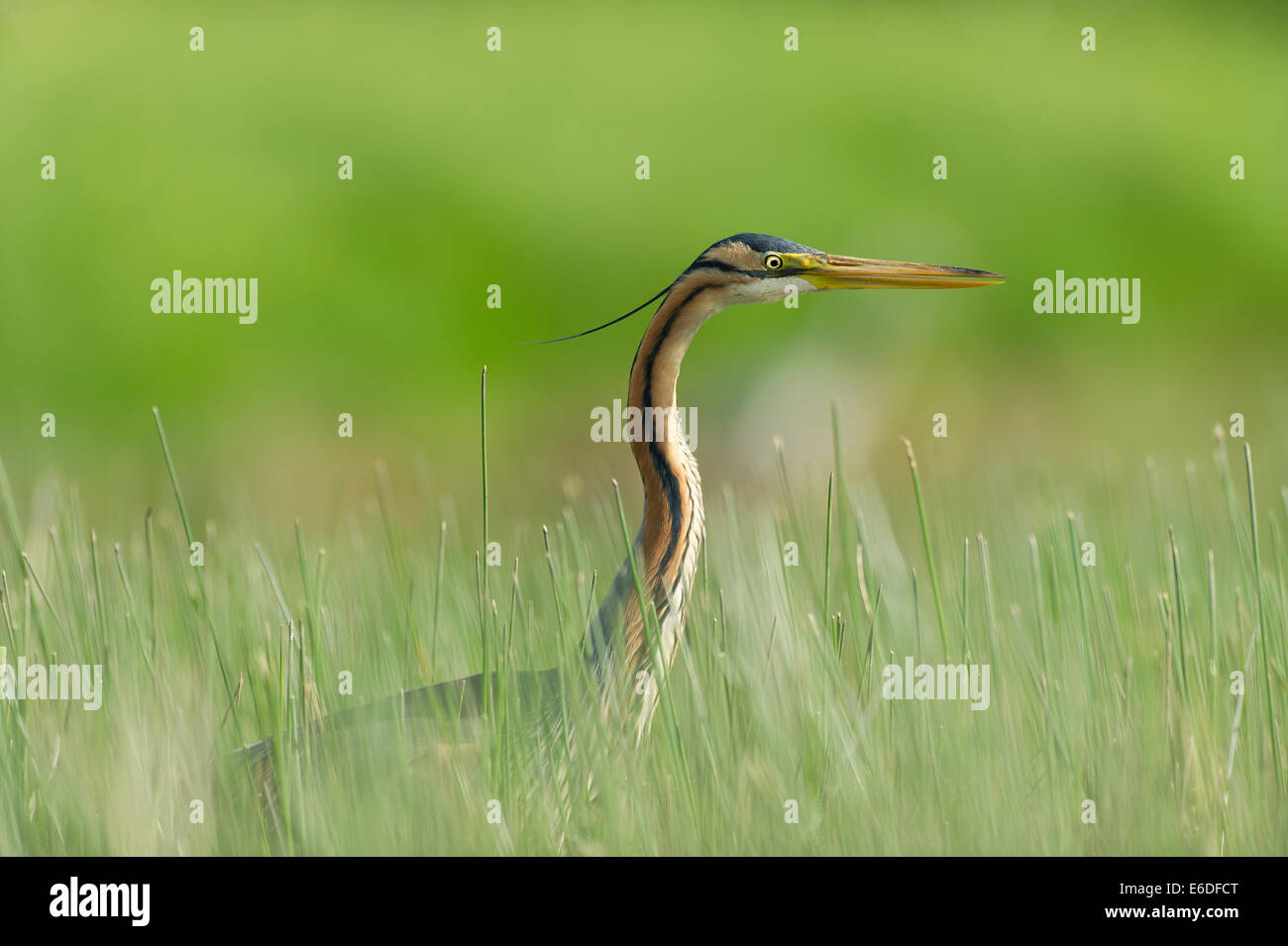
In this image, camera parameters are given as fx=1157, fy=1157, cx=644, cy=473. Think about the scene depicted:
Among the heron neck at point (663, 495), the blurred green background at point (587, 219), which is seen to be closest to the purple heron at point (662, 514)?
the heron neck at point (663, 495)

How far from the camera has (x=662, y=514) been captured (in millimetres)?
2840

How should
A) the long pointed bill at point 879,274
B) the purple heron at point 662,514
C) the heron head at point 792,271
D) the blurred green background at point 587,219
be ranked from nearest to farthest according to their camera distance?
the purple heron at point 662,514, the heron head at point 792,271, the long pointed bill at point 879,274, the blurred green background at point 587,219

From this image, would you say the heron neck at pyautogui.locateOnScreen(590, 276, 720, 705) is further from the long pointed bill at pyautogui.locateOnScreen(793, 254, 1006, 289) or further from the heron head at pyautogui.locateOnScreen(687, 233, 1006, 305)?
the long pointed bill at pyautogui.locateOnScreen(793, 254, 1006, 289)

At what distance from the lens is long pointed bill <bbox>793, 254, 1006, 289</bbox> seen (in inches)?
118

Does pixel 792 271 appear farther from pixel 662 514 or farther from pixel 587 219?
pixel 587 219

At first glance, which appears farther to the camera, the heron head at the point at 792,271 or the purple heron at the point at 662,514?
the heron head at the point at 792,271

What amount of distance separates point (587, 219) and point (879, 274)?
870 cm

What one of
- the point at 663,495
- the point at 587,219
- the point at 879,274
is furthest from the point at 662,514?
the point at 587,219

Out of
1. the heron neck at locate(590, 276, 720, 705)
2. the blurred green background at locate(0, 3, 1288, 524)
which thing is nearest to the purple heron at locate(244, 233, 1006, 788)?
the heron neck at locate(590, 276, 720, 705)

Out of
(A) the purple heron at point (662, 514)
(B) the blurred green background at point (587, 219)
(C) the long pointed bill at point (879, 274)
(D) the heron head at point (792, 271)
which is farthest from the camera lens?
(B) the blurred green background at point (587, 219)

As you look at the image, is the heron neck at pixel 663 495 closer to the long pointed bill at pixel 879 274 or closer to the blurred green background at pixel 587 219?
the long pointed bill at pixel 879 274

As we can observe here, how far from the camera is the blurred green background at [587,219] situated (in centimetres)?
996

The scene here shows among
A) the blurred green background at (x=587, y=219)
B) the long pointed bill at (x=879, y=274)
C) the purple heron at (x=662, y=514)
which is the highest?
the blurred green background at (x=587, y=219)
